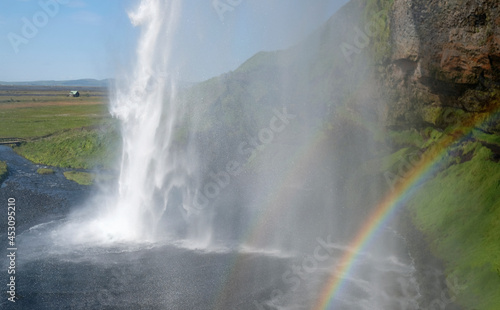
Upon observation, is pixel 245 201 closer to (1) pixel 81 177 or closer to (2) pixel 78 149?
(1) pixel 81 177

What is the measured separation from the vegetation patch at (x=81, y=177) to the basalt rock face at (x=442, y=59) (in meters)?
44.3

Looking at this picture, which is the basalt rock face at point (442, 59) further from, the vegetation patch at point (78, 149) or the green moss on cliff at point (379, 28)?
the vegetation patch at point (78, 149)

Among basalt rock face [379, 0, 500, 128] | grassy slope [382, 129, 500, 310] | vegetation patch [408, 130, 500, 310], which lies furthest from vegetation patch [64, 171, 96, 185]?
basalt rock face [379, 0, 500, 128]

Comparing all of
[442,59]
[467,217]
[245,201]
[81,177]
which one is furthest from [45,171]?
[442,59]

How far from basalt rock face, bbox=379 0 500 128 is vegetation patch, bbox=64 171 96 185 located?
44317mm

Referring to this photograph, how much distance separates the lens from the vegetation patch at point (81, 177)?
52.5 meters

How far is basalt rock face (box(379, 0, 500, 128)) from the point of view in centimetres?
3534

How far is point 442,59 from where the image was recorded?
39844 millimetres

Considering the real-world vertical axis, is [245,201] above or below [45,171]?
below

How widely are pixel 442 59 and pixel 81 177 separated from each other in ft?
162

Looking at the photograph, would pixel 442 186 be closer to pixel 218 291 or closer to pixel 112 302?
pixel 218 291

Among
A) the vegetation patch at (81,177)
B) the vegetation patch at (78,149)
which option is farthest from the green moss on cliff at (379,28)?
the vegetation patch at (78,149)

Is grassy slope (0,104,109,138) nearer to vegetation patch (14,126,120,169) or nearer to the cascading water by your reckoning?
vegetation patch (14,126,120,169)

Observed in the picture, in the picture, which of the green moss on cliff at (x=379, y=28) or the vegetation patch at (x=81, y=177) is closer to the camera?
the vegetation patch at (x=81, y=177)
